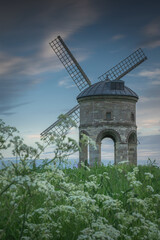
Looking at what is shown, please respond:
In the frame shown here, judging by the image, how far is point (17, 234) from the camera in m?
5.57

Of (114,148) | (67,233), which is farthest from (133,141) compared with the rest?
(67,233)

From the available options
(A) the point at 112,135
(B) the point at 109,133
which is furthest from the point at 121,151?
(B) the point at 109,133

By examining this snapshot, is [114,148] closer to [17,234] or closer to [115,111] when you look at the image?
[115,111]

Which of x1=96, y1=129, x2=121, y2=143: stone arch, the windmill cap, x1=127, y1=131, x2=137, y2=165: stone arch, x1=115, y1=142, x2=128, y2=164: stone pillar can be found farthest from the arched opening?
the windmill cap

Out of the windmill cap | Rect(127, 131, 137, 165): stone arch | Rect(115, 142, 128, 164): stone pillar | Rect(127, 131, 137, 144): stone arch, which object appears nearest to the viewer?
Rect(115, 142, 128, 164): stone pillar

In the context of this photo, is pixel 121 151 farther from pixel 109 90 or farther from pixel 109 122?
pixel 109 90

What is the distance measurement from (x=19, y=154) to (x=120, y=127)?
65.2 ft

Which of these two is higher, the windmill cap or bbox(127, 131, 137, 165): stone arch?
the windmill cap

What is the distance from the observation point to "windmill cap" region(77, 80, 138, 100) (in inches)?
966

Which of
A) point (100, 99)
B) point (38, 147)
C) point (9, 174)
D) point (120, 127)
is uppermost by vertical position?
point (100, 99)

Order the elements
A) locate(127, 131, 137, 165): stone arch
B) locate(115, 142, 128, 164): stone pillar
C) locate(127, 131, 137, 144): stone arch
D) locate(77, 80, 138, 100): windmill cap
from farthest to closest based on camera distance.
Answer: locate(127, 131, 137, 165): stone arch < locate(127, 131, 137, 144): stone arch < locate(77, 80, 138, 100): windmill cap < locate(115, 142, 128, 164): stone pillar

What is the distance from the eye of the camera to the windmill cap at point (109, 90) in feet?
80.5

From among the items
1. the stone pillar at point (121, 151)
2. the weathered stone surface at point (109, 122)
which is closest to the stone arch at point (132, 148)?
the weathered stone surface at point (109, 122)

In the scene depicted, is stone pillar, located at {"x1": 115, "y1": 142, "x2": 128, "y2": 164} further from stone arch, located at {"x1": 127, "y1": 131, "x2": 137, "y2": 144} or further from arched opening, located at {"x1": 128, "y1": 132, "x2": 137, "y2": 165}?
arched opening, located at {"x1": 128, "y1": 132, "x2": 137, "y2": 165}
